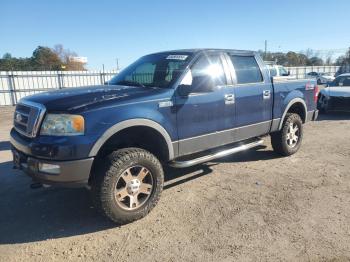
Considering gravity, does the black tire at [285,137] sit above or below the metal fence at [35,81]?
below

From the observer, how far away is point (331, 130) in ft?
30.0

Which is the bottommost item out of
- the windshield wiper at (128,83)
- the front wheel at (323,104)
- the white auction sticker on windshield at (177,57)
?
the front wheel at (323,104)

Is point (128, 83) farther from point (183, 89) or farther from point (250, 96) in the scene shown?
point (250, 96)

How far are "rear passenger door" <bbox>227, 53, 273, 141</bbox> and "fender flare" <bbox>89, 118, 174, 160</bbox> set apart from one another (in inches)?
56.0

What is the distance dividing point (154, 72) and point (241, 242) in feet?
8.74

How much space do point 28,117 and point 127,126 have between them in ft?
3.69

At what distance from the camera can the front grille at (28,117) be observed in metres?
3.54

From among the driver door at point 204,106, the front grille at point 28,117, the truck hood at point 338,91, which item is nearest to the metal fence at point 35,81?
the truck hood at point 338,91

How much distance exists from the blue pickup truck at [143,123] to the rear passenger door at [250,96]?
0.7 inches

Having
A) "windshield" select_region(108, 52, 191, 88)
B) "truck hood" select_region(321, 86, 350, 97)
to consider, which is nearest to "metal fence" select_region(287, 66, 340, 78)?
"truck hood" select_region(321, 86, 350, 97)

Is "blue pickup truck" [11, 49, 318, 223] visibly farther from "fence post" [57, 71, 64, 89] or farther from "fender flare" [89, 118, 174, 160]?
"fence post" [57, 71, 64, 89]

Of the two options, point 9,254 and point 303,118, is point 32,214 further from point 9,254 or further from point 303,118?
point 303,118

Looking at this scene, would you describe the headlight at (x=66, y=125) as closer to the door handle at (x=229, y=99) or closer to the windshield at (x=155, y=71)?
the windshield at (x=155, y=71)

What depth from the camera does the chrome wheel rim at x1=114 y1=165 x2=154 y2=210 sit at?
378 centimetres
